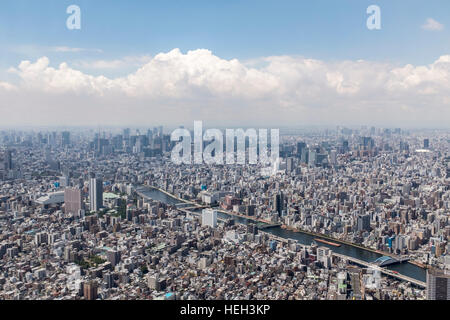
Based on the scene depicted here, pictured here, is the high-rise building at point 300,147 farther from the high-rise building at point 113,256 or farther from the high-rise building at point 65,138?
the high-rise building at point 65,138

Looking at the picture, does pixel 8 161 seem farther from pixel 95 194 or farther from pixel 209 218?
pixel 209 218

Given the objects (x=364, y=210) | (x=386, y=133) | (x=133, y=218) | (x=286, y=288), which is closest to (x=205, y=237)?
(x=133, y=218)

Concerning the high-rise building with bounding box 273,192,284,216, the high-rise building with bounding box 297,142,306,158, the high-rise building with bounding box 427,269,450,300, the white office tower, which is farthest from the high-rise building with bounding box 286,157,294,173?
the high-rise building with bounding box 427,269,450,300

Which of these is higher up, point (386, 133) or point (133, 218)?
point (386, 133)

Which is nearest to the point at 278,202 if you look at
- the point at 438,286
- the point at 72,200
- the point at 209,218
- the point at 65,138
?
the point at 209,218

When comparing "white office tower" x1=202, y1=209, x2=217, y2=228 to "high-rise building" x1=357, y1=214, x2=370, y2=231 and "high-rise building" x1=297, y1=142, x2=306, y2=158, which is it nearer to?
"high-rise building" x1=297, y1=142, x2=306, y2=158
